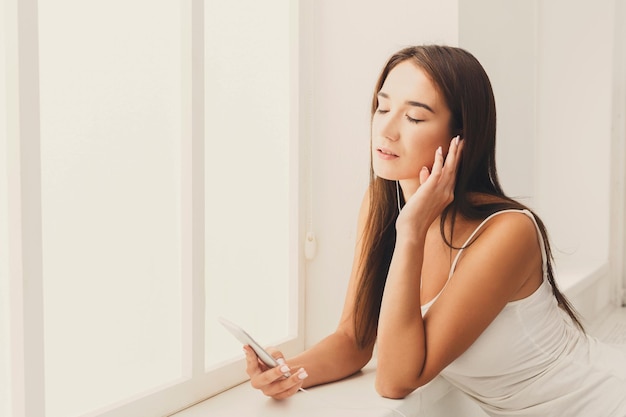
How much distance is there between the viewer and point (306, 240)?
6.37 feet

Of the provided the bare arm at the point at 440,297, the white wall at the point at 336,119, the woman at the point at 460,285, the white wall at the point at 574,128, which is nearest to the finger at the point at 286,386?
the woman at the point at 460,285

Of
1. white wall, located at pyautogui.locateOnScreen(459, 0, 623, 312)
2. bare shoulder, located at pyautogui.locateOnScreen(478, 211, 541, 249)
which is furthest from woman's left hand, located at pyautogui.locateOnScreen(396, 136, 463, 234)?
white wall, located at pyautogui.locateOnScreen(459, 0, 623, 312)

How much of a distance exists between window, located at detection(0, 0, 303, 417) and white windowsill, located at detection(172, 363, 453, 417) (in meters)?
0.06

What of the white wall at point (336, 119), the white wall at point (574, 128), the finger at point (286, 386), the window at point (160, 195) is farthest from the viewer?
the white wall at point (574, 128)

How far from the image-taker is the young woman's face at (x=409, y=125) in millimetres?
1433

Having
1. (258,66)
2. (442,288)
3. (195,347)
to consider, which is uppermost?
(258,66)

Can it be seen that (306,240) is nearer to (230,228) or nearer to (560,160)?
(230,228)

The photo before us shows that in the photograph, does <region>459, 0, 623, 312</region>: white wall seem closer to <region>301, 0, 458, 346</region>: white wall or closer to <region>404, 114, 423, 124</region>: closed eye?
<region>301, 0, 458, 346</region>: white wall

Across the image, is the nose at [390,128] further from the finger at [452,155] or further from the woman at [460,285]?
the finger at [452,155]

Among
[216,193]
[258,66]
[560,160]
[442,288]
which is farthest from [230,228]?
[560,160]

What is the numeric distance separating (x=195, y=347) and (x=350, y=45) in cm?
95

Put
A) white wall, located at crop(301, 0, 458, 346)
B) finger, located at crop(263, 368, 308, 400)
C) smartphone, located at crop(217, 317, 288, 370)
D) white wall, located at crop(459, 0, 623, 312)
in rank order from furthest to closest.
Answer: white wall, located at crop(459, 0, 623, 312)
white wall, located at crop(301, 0, 458, 346)
finger, located at crop(263, 368, 308, 400)
smartphone, located at crop(217, 317, 288, 370)

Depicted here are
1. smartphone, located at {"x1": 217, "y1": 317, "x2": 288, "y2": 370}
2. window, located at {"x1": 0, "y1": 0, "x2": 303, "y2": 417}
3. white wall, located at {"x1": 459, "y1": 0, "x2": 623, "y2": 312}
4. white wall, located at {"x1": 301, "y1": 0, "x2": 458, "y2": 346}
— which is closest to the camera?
smartphone, located at {"x1": 217, "y1": 317, "x2": 288, "y2": 370}

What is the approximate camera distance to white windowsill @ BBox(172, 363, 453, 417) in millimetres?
1379
